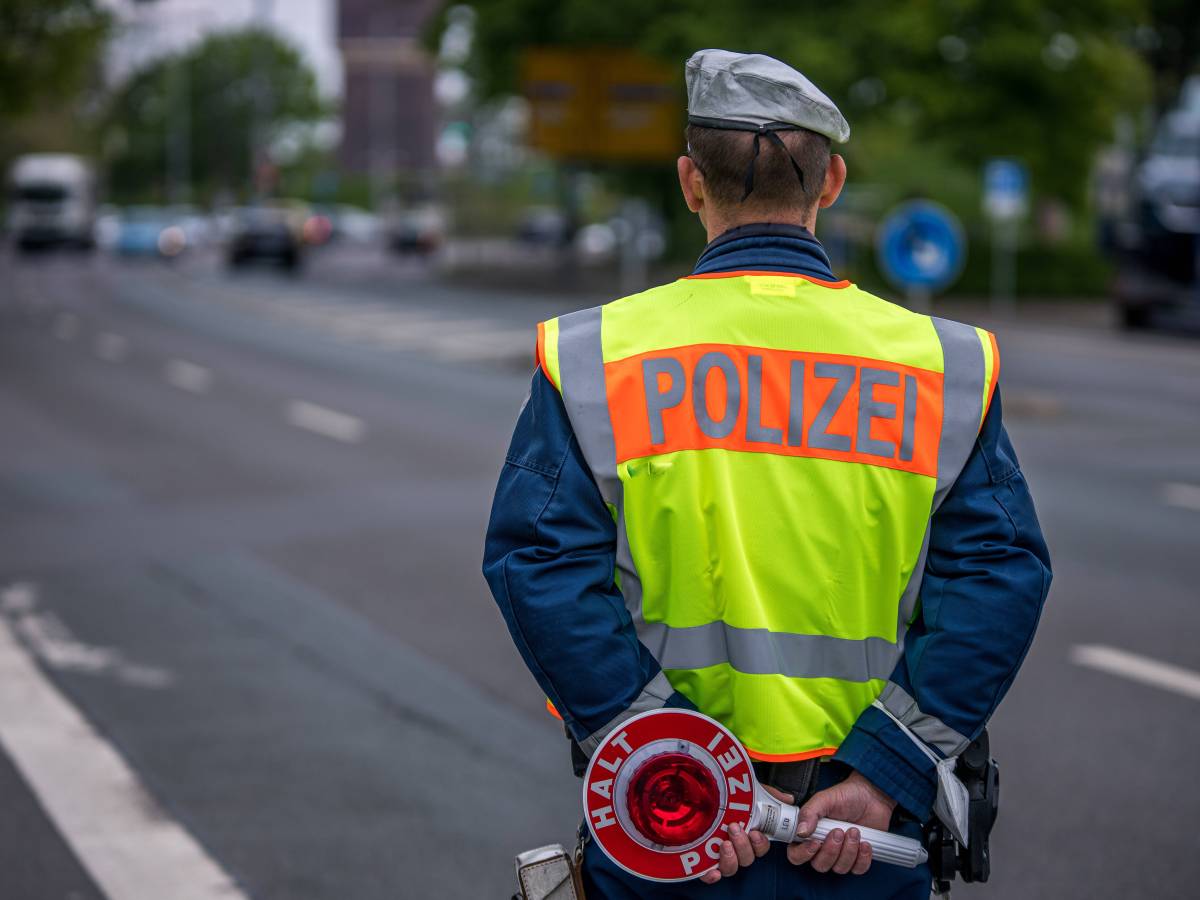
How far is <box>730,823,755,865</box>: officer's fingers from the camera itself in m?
2.22

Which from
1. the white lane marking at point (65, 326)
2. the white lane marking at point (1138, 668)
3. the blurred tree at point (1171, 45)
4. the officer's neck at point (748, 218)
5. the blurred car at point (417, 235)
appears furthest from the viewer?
the blurred car at point (417, 235)

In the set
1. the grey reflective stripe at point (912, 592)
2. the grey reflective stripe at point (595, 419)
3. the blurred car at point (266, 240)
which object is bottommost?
the blurred car at point (266, 240)

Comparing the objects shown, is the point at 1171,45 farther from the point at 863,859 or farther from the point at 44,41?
the point at 863,859

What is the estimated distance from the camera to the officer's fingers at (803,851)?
7.40ft

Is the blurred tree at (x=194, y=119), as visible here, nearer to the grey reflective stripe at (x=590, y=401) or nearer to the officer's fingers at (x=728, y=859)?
the grey reflective stripe at (x=590, y=401)

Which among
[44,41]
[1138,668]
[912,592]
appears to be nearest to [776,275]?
[912,592]

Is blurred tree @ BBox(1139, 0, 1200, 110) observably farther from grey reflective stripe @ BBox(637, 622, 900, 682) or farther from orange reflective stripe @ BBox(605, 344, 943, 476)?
grey reflective stripe @ BBox(637, 622, 900, 682)

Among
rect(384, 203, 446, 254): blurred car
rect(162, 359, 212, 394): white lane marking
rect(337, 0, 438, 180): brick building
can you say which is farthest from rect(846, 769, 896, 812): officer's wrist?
rect(337, 0, 438, 180): brick building

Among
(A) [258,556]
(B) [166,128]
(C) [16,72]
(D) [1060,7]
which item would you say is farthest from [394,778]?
(B) [166,128]

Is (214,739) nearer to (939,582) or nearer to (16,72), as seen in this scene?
(939,582)

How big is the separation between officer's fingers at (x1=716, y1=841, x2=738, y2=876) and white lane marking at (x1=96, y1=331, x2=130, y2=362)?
759 inches

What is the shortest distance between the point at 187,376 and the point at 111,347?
4.10m

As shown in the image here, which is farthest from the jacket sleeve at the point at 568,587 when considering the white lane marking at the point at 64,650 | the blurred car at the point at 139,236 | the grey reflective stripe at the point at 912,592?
the blurred car at the point at 139,236

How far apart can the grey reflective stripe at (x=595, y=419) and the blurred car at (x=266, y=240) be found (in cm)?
4536
